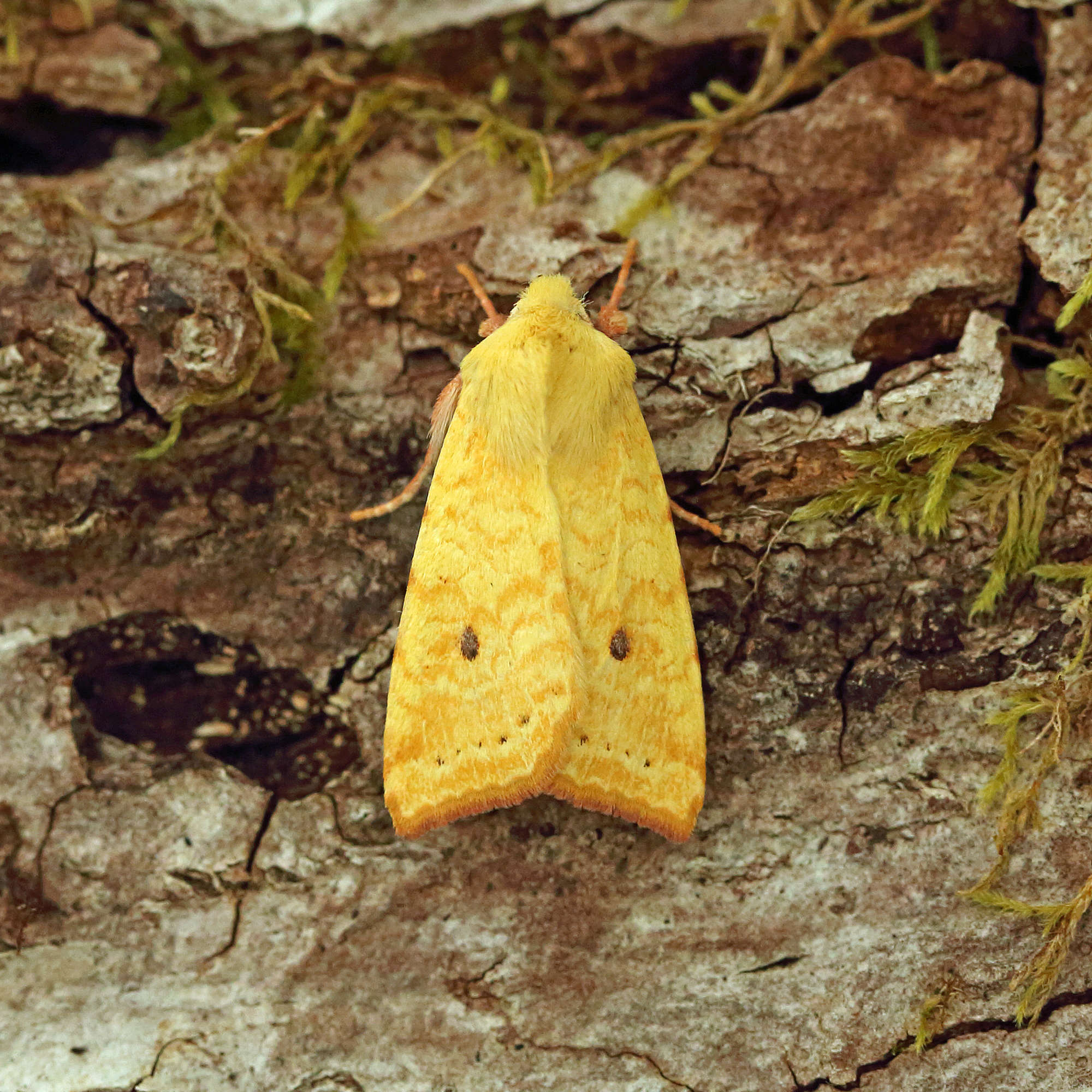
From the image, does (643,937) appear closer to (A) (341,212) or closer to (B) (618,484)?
(B) (618,484)

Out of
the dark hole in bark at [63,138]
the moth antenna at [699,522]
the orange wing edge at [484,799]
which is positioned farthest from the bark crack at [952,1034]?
the dark hole in bark at [63,138]

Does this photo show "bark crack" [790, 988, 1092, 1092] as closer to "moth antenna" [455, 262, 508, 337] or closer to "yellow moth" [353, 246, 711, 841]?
"yellow moth" [353, 246, 711, 841]

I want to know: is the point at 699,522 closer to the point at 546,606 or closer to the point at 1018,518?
the point at 546,606

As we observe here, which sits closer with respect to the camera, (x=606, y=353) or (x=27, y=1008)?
(x=27, y=1008)

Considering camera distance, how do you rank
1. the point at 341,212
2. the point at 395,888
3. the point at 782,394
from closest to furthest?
the point at 395,888, the point at 782,394, the point at 341,212

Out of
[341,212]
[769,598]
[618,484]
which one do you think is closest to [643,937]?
[769,598]

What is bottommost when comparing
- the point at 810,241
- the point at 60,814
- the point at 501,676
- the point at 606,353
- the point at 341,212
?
the point at 60,814

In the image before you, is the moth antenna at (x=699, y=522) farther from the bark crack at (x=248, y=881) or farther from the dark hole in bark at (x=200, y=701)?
the bark crack at (x=248, y=881)

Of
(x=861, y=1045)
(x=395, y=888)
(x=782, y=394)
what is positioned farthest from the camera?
(x=782, y=394)
